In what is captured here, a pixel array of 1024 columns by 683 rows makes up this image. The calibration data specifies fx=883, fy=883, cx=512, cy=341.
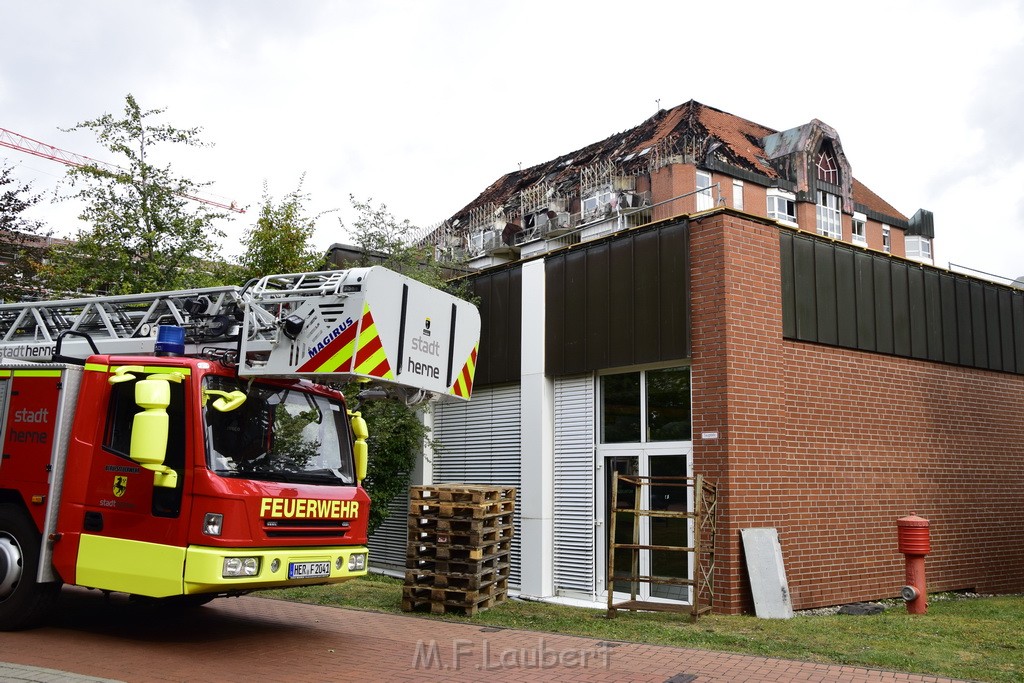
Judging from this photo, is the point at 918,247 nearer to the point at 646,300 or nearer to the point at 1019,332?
the point at 1019,332

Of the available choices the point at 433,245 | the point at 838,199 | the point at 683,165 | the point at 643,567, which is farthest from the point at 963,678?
the point at 838,199

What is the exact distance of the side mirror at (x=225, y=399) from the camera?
7.71m

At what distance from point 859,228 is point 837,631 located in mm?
40322

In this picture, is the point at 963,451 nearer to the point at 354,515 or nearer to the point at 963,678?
the point at 963,678

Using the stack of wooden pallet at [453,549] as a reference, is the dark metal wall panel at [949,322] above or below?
above

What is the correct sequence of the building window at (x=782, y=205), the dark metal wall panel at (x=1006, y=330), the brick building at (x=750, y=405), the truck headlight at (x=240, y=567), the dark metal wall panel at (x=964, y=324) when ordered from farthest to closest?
the building window at (x=782, y=205) → the dark metal wall panel at (x=1006, y=330) → the dark metal wall panel at (x=964, y=324) → the brick building at (x=750, y=405) → the truck headlight at (x=240, y=567)

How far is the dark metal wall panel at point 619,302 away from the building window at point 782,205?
27.6m

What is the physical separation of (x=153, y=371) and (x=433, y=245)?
796 centimetres

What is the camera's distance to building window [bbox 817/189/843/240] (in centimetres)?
4216

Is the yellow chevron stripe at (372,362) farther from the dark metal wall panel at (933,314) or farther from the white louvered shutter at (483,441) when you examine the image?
the dark metal wall panel at (933,314)

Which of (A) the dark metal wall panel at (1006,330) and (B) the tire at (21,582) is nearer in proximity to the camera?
(B) the tire at (21,582)

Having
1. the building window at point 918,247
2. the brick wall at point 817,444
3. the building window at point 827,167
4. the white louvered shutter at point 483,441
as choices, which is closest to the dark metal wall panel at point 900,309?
the brick wall at point 817,444

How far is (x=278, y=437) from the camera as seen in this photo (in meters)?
8.17

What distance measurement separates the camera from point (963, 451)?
14070 millimetres
